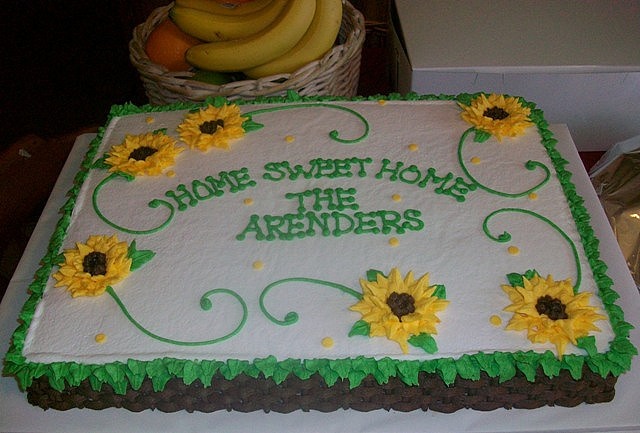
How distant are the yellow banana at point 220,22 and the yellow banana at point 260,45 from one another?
58 mm

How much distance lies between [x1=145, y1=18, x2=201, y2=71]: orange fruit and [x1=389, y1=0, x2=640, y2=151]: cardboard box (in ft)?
1.87

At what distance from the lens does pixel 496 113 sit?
1.45m

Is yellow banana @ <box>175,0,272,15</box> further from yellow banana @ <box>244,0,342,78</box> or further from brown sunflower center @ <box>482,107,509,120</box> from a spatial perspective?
brown sunflower center @ <box>482,107,509,120</box>

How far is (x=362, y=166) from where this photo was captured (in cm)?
136

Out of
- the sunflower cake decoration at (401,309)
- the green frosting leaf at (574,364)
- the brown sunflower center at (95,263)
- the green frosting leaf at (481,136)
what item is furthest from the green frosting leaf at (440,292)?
the brown sunflower center at (95,263)

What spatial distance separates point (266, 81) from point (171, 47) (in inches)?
12.4

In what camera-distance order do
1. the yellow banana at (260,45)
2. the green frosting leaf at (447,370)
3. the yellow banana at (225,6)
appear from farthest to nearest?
the yellow banana at (225,6) < the yellow banana at (260,45) < the green frosting leaf at (447,370)

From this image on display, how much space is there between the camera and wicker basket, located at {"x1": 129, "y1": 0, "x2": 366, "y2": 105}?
5.08 ft

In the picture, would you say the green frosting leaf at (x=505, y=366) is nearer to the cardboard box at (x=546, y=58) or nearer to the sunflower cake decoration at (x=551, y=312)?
the sunflower cake decoration at (x=551, y=312)

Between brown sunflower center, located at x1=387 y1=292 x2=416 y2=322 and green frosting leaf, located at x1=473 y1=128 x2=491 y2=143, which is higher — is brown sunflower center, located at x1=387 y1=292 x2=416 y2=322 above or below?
below

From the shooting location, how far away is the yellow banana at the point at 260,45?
1537 mm

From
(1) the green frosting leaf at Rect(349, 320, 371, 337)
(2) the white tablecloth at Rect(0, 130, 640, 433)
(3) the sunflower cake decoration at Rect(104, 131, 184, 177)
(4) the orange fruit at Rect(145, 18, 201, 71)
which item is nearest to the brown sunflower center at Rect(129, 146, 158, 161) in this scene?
(3) the sunflower cake decoration at Rect(104, 131, 184, 177)

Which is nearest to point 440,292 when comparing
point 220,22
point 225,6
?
point 220,22

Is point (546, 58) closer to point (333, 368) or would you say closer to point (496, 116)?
point (496, 116)
